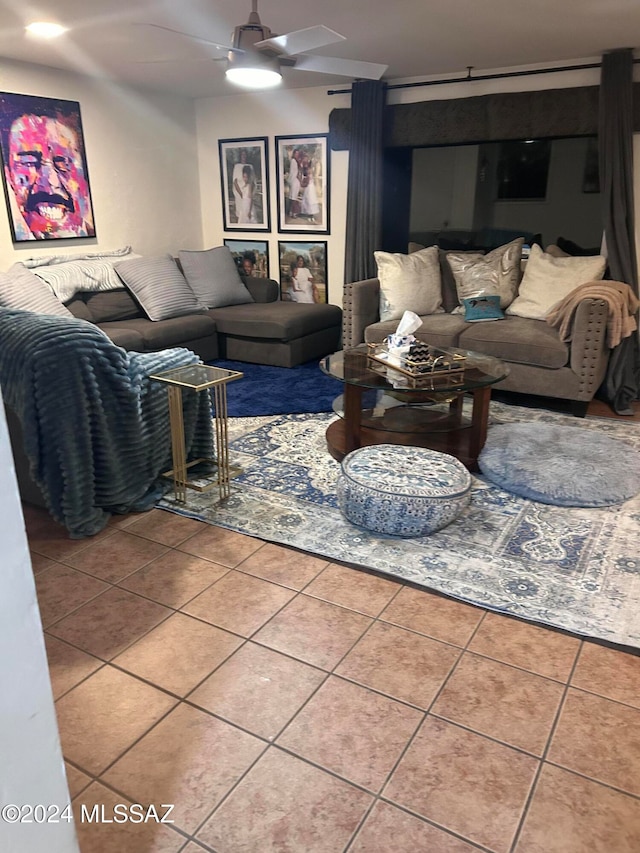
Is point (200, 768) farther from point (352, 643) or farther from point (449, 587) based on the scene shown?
point (449, 587)

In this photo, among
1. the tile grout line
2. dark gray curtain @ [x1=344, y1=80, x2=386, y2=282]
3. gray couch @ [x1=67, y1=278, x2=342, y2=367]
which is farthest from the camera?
dark gray curtain @ [x1=344, y1=80, x2=386, y2=282]

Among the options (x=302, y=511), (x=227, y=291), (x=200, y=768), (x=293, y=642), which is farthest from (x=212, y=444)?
(x=227, y=291)

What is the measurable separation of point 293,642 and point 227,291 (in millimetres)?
4074

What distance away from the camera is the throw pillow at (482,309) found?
4.38m

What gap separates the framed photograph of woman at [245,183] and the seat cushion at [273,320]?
1.05 meters

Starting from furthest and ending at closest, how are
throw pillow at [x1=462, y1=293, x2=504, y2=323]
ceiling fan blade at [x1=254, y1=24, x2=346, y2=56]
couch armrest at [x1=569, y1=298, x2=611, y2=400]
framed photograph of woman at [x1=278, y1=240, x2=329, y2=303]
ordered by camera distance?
framed photograph of woman at [x1=278, y1=240, x2=329, y2=303] → throw pillow at [x1=462, y1=293, x2=504, y2=323] → couch armrest at [x1=569, y1=298, x2=611, y2=400] → ceiling fan blade at [x1=254, y1=24, x2=346, y2=56]

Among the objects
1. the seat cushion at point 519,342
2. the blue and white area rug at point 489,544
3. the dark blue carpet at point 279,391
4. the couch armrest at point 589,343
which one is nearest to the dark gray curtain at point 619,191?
the couch armrest at point 589,343

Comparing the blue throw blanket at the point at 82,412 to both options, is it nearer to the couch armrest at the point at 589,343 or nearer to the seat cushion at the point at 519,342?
the seat cushion at the point at 519,342

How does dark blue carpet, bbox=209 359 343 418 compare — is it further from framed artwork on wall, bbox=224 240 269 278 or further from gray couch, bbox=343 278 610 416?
framed artwork on wall, bbox=224 240 269 278

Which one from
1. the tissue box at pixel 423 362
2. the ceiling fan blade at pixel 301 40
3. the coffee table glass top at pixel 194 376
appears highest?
A: the ceiling fan blade at pixel 301 40

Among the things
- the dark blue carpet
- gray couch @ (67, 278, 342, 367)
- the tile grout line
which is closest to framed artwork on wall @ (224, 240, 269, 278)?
gray couch @ (67, 278, 342, 367)

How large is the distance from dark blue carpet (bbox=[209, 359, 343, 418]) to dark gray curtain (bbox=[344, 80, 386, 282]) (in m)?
1.00

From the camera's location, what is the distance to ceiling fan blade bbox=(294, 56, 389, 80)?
3.34 meters

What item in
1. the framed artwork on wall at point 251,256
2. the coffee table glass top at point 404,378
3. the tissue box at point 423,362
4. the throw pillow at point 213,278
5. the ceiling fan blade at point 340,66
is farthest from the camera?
the framed artwork on wall at point 251,256
